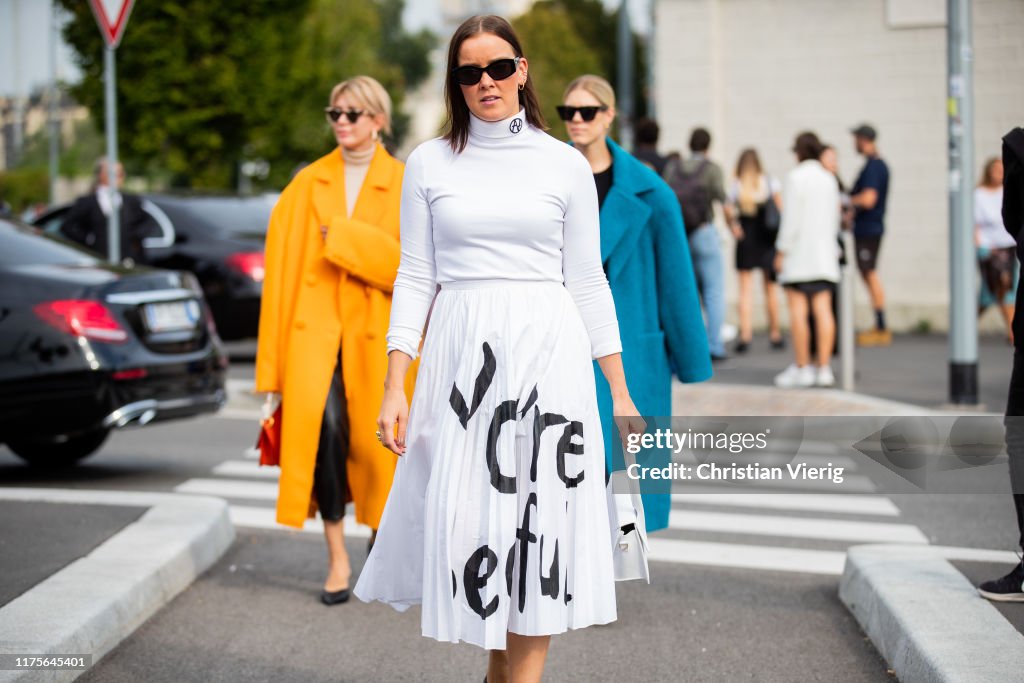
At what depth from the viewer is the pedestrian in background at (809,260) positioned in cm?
1151

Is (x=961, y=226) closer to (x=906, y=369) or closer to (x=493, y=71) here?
(x=906, y=369)

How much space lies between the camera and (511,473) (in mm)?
3494

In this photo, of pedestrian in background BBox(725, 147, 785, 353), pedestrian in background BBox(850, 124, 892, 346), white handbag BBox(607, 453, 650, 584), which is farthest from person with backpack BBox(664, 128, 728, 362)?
white handbag BBox(607, 453, 650, 584)

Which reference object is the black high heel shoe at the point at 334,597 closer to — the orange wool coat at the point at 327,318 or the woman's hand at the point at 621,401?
the orange wool coat at the point at 327,318

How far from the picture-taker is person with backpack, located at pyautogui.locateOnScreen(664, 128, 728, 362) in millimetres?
12773

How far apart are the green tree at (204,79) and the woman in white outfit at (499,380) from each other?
27.2 meters

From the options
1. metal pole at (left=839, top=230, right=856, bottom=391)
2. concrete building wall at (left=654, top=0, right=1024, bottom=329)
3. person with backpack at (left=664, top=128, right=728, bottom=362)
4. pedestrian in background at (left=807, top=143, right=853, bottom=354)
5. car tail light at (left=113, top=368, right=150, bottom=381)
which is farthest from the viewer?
concrete building wall at (left=654, top=0, right=1024, bottom=329)

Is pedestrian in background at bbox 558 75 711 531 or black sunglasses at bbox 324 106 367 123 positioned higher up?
black sunglasses at bbox 324 106 367 123

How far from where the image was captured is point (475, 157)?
11.9ft

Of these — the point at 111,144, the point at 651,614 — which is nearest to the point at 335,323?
the point at 651,614

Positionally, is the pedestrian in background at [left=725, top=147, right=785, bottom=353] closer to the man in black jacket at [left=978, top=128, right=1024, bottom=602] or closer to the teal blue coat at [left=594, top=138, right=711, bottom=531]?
the teal blue coat at [left=594, top=138, right=711, bottom=531]

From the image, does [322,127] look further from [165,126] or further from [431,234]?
[431,234]

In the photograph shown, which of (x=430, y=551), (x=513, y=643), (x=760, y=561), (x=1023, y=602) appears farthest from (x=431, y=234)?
(x=760, y=561)

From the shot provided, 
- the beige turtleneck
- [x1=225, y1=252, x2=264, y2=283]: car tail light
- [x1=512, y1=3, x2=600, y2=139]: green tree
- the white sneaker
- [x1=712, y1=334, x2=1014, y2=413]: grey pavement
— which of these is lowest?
[x1=712, y1=334, x2=1014, y2=413]: grey pavement
